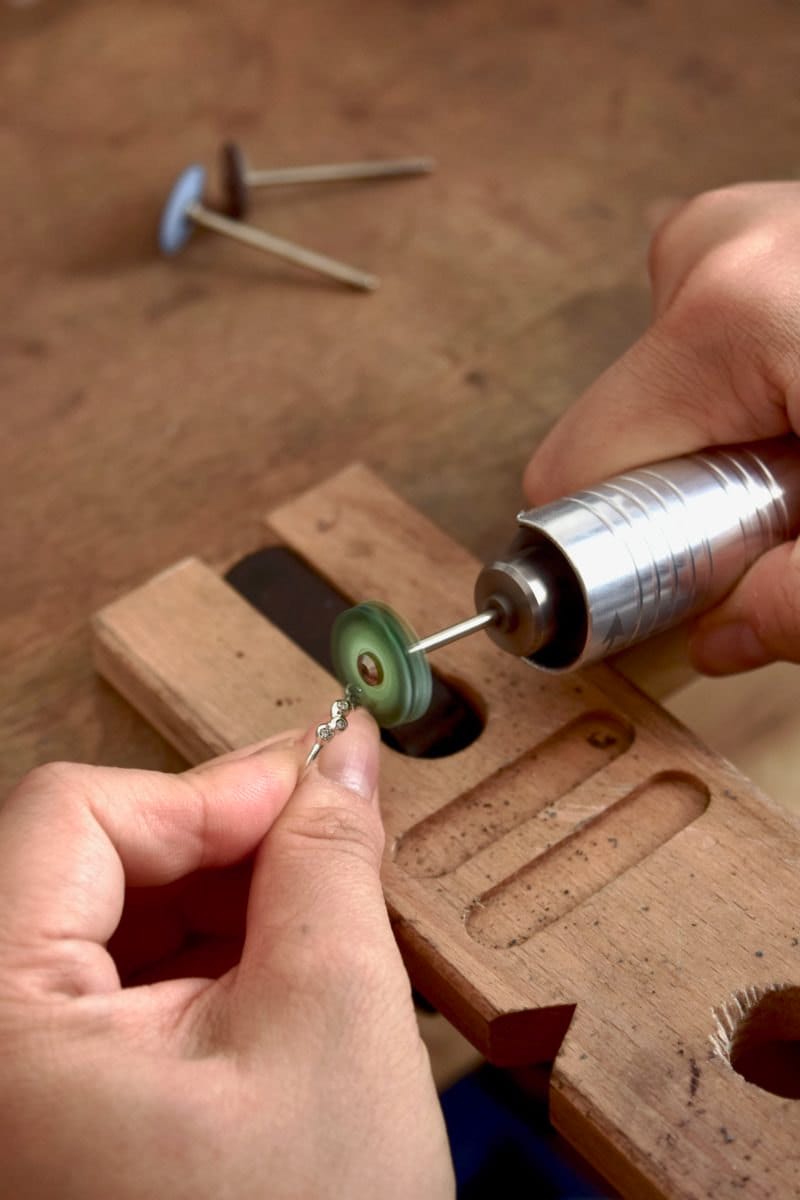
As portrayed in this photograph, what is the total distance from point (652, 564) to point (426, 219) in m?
0.81

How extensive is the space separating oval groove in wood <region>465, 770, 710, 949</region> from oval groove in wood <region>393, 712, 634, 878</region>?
0.12 feet

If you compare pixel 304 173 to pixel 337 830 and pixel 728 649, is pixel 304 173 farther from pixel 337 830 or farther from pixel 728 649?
pixel 337 830

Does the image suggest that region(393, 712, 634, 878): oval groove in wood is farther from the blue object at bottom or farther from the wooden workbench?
the blue object at bottom

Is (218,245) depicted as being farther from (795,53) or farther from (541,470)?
(795,53)

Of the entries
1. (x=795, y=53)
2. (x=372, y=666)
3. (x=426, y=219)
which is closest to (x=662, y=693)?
(x=372, y=666)

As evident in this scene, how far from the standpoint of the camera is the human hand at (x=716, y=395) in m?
1.10

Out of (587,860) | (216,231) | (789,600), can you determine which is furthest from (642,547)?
(216,231)

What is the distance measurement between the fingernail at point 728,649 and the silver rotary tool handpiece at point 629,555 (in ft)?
0.10

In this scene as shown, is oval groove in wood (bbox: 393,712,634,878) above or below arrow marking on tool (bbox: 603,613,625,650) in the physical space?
below

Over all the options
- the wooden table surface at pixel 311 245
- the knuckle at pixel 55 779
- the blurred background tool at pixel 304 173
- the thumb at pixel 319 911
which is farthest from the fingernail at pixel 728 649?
the blurred background tool at pixel 304 173

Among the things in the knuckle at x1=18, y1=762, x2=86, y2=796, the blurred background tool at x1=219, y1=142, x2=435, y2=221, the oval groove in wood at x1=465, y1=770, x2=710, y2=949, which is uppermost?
the blurred background tool at x1=219, y1=142, x2=435, y2=221

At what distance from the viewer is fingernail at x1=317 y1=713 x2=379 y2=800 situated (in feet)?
3.09

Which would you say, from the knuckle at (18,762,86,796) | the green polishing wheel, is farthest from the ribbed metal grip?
the knuckle at (18,762,86,796)

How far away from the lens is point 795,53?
190 centimetres
